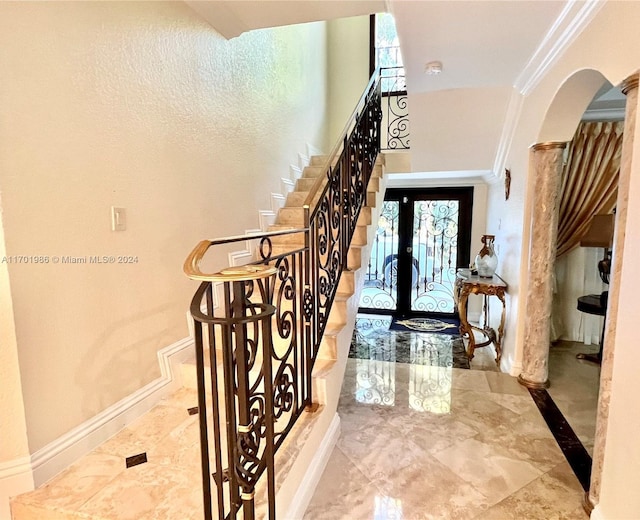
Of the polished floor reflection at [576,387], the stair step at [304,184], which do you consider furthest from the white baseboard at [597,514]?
the stair step at [304,184]

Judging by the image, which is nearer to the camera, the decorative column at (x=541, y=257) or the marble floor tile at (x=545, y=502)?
the marble floor tile at (x=545, y=502)

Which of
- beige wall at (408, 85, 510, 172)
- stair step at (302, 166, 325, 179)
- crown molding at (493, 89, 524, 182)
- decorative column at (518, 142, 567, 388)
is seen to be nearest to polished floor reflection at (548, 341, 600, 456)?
decorative column at (518, 142, 567, 388)

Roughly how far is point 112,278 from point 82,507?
3.20 feet

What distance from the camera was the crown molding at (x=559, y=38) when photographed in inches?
74.5

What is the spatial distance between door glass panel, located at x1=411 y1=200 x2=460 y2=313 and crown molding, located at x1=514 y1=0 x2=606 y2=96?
2471 mm

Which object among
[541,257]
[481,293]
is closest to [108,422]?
[541,257]

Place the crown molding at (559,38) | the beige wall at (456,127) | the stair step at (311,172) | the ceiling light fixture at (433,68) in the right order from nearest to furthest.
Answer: the crown molding at (559,38) < the ceiling light fixture at (433,68) < the beige wall at (456,127) < the stair step at (311,172)

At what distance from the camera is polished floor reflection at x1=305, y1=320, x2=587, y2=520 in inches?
70.0

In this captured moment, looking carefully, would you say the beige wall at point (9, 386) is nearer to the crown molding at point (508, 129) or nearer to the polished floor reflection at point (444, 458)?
the polished floor reflection at point (444, 458)

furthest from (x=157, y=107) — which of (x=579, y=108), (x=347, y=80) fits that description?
(x=347, y=80)

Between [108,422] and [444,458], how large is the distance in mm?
1832

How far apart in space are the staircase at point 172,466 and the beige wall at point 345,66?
3730 mm

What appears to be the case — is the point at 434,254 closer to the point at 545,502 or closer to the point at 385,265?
the point at 385,265

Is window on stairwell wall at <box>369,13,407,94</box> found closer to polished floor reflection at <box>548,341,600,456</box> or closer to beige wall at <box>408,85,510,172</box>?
beige wall at <box>408,85,510,172</box>
